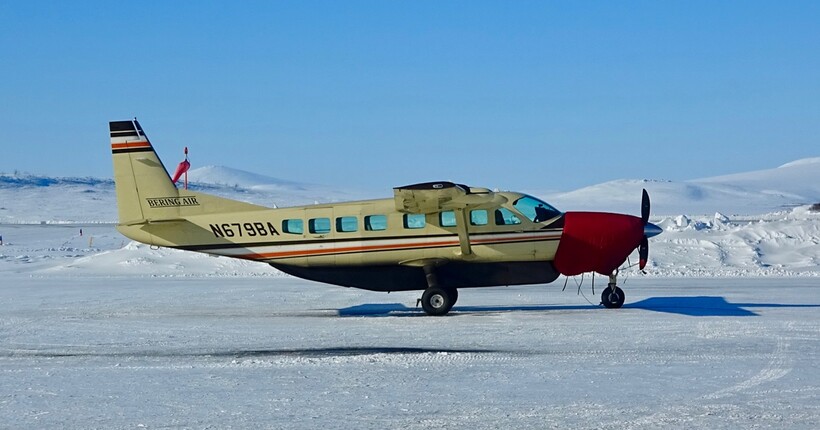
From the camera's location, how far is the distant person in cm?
1811

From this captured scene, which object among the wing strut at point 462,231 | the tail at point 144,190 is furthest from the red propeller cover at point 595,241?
the tail at point 144,190

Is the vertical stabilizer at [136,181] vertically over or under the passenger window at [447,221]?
over

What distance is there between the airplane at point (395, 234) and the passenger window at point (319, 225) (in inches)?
0.8

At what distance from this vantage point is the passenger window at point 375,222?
1814 cm

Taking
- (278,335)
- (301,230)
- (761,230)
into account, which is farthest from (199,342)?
(761,230)

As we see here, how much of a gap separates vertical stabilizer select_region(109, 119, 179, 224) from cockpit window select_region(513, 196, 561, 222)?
23.6ft

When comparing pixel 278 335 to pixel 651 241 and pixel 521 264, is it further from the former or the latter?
pixel 651 241

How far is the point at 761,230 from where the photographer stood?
3512 cm

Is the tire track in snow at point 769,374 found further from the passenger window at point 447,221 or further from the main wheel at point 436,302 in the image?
the passenger window at point 447,221

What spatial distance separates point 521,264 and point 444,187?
261cm

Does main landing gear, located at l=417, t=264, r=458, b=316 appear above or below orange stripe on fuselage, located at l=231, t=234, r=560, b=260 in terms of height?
below

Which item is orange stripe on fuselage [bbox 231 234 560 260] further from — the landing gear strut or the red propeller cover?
the landing gear strut

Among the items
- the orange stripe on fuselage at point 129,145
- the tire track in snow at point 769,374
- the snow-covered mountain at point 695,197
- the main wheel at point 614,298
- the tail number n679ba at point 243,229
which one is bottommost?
the tire track in snow at point 769,374

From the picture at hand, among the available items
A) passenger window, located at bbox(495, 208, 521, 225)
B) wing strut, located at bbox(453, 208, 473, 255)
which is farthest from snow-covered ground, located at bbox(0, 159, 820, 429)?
passenger window, located at bbox(495, 208, 521, 225)
